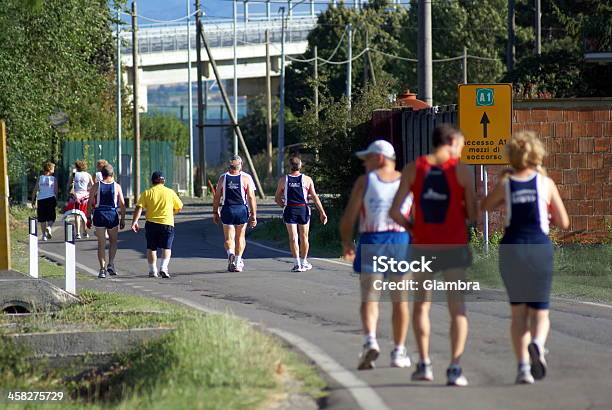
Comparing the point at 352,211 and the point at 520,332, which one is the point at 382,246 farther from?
the point at 520,332

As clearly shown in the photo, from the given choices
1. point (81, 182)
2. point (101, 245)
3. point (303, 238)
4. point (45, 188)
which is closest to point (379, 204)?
point (303, 238)

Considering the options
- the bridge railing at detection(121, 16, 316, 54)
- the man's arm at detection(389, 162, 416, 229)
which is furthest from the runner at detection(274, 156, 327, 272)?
the bridge railing at detection(121, 16, 316, 54)

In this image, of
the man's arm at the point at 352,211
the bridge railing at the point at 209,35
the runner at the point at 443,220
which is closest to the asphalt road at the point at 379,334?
the runner at the point at 443,220

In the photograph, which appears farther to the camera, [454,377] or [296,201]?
[296,201]

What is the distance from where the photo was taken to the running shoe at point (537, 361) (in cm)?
890

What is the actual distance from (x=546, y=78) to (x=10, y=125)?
638 inches

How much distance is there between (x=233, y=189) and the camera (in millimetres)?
18719

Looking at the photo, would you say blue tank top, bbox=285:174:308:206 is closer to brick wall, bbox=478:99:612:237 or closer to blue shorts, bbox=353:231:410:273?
brick wall, bbox=478:99:612:237

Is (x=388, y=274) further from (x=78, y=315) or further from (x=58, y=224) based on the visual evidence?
(x=58, y=224)

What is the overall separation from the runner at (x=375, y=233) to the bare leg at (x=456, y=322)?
432 mm

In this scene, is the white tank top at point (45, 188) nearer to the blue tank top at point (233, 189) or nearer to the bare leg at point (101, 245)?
the bare leg at point (101, 245)

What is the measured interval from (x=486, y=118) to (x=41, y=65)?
16371mm

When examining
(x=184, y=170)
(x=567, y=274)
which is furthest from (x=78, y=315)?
(x=184, y=170)

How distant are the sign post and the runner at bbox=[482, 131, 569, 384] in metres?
10.5
